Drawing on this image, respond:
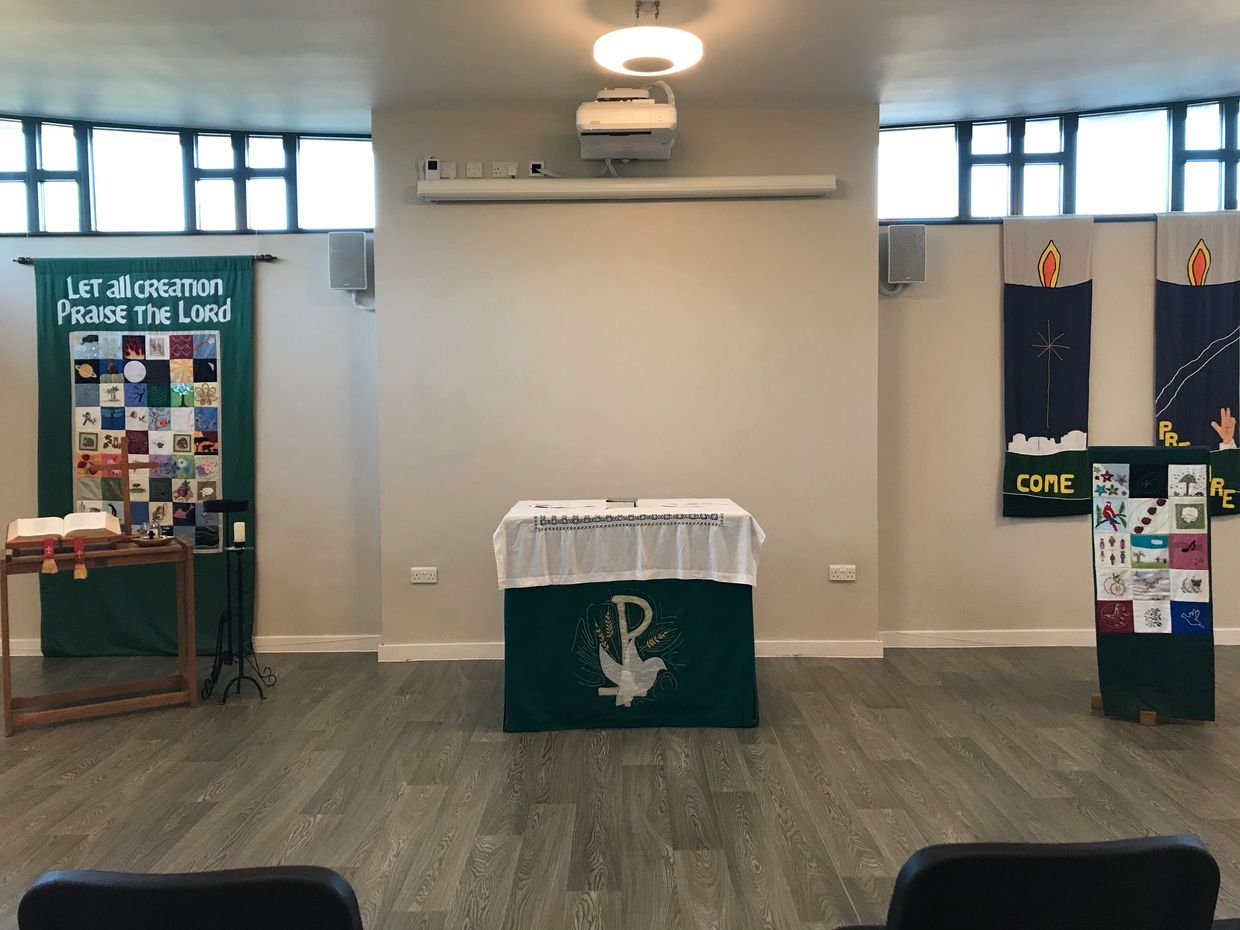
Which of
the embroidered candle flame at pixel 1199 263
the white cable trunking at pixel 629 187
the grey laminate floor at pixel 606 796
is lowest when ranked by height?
the grey laminate floor at pixel 606 796

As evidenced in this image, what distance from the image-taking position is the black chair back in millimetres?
1103

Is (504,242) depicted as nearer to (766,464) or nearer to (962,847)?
(766,464)

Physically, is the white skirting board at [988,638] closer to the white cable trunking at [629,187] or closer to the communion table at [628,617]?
the communion table at [628,617]

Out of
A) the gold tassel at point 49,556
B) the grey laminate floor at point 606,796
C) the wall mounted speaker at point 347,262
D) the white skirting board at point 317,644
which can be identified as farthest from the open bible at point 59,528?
the wall mounted speaker at point 347,262

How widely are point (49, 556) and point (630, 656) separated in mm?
2893

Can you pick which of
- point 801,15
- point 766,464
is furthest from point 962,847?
point 766,464

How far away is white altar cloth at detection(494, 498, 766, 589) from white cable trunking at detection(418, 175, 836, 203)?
87.4 inches

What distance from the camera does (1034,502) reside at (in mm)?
5855

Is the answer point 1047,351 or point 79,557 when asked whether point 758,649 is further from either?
point 79,557

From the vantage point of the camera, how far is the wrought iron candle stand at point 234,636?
495cm

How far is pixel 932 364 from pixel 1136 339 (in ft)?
4.37

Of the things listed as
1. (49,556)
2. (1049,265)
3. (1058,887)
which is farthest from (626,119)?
(1058,887)

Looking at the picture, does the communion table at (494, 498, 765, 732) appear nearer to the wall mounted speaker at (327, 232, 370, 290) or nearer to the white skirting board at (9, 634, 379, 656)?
the white skirting board at (9, 634, 379, 656)

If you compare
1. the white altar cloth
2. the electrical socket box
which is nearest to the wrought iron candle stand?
the white altar cloth
